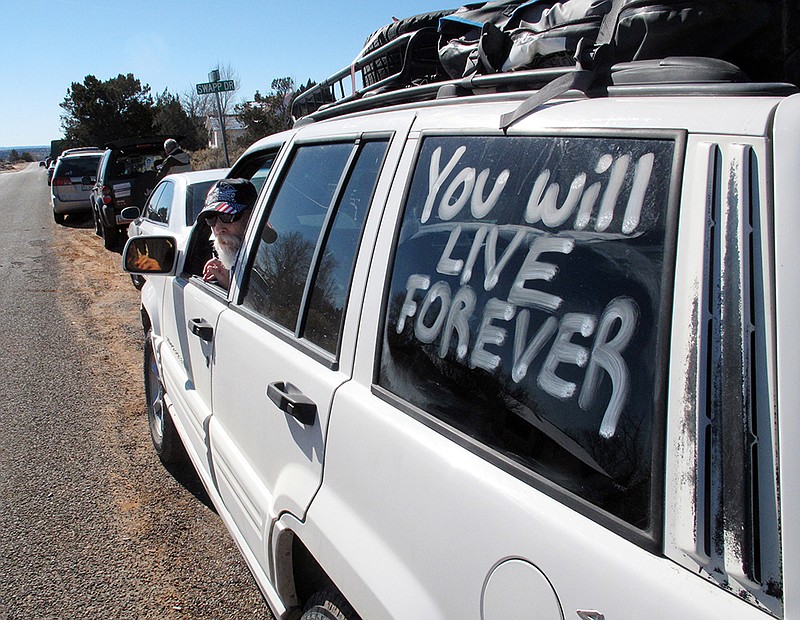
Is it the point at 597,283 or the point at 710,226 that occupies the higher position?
the point at 710,226

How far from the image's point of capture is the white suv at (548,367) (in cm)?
86

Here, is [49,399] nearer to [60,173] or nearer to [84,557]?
[84,557]

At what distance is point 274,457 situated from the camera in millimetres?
1960

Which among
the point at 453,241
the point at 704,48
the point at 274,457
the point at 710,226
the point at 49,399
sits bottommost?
the point at 49,399

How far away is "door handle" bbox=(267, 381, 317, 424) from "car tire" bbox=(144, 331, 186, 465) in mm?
2202

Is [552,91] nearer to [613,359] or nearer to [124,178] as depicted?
[613,359]

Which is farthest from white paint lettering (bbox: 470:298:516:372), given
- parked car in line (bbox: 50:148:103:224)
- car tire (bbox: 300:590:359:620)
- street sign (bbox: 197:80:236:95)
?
parked car in line (bbox: 50:148:103:224)

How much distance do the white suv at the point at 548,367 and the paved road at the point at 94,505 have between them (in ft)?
3.82

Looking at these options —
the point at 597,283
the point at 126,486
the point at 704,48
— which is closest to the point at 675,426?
the point at 597,283

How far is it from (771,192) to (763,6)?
692mm

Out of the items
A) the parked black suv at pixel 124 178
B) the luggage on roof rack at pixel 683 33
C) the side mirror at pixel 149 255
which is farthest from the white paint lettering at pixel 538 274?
the parked black suv at pixel 124 178

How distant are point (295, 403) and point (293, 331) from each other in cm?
34

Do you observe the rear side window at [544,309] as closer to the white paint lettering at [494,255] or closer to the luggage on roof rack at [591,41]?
the white paint lettering at [494,255]

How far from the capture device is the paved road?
2.82 metres
